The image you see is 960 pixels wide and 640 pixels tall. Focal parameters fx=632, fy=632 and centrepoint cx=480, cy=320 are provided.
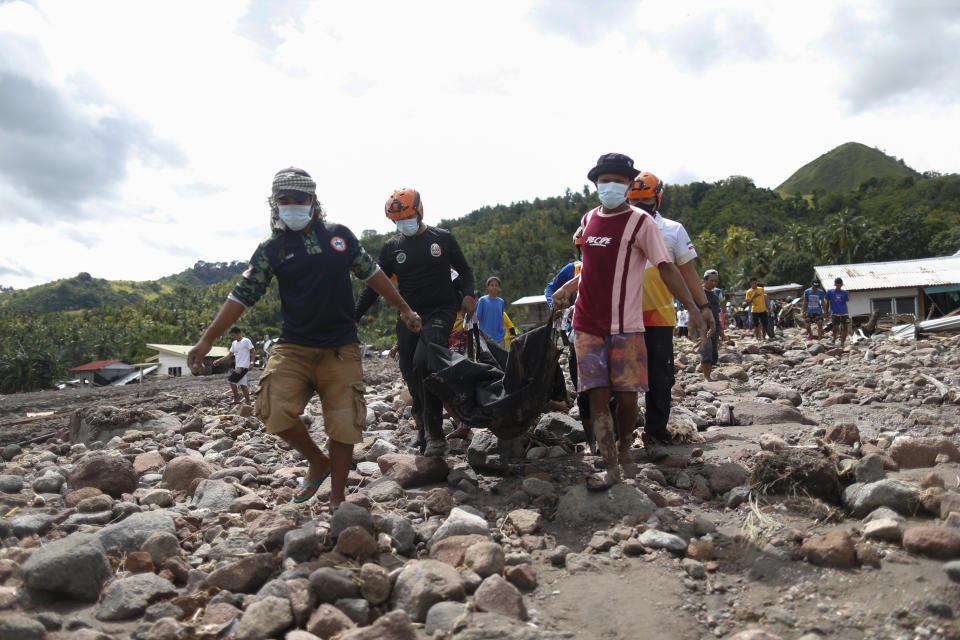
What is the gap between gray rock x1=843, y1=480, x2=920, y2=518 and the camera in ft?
9.46

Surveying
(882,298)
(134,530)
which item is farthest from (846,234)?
(134,530)

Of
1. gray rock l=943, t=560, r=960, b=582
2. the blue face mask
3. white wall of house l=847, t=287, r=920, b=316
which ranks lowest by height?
gray rock l=943, t=560, r=960, b=582

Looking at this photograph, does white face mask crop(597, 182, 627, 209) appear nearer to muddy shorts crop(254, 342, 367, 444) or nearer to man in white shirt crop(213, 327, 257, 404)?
muddy shorts crop(254, 342, 367, 444)

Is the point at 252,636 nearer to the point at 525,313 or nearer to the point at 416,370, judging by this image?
the point at 416,370

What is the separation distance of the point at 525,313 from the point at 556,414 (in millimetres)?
50525

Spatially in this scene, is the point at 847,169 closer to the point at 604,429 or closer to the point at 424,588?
the point at 604,429

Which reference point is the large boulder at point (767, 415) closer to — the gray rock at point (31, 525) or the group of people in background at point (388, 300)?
the group of people in background at point (388, 300)

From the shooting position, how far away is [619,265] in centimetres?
359

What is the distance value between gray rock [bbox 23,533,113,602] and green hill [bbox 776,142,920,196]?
19359cm

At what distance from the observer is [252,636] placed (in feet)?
7.14

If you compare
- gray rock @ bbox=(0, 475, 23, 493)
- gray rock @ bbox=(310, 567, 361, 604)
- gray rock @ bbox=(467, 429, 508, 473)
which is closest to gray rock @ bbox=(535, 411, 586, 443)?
gray rock @ bbox=(467, 429, 508, 473)

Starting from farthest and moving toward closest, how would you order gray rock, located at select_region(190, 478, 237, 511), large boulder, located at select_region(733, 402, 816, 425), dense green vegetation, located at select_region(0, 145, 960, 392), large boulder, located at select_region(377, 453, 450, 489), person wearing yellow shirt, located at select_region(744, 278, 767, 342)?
dense green vegetation, located at select_region(0, 145, 960, 392) < person wearing yellow shirt, located at select_region(744, 278, 767, 342) < large boulder, located at select_region(733, 402, 816, 425) < large boulder, located at select_region(377, 453, 450, 489) < gray rock, located at select_region(190, 478, 237, 511)

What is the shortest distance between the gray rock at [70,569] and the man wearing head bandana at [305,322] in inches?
37.3

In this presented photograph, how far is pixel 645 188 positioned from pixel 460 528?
2.72 m
